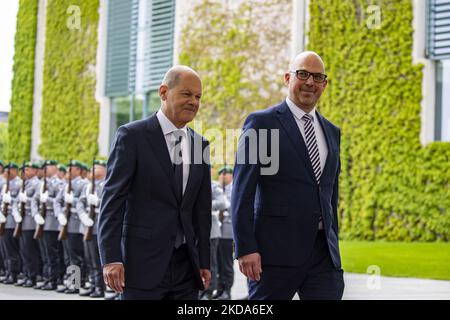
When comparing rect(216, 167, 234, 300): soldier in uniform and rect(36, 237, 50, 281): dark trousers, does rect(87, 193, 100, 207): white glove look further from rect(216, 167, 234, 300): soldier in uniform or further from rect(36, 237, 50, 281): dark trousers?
rect(36, 237, 50, 281): dark trousers

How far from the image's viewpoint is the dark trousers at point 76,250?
11492mm

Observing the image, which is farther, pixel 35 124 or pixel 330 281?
pixel 35 124

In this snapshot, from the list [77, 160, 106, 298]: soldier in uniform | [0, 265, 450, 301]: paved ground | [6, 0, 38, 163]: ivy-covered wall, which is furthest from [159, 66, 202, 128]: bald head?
[6, 0, 38, 163]: ivy-covered wall

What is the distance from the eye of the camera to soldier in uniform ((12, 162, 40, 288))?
12680 mm

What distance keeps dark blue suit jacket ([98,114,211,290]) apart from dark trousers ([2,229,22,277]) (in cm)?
948

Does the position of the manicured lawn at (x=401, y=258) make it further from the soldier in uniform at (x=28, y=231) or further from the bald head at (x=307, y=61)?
the bald head at (x=307, y=61)

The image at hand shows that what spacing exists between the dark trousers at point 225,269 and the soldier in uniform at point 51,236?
269 cm

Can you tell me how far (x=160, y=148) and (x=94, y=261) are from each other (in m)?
6.99

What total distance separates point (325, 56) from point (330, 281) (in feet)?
36.2

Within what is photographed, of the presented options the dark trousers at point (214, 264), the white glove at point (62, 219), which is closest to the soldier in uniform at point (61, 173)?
the white glove at point (62, 219)

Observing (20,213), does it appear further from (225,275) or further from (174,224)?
(174,224)

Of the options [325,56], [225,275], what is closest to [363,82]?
[325,56]
